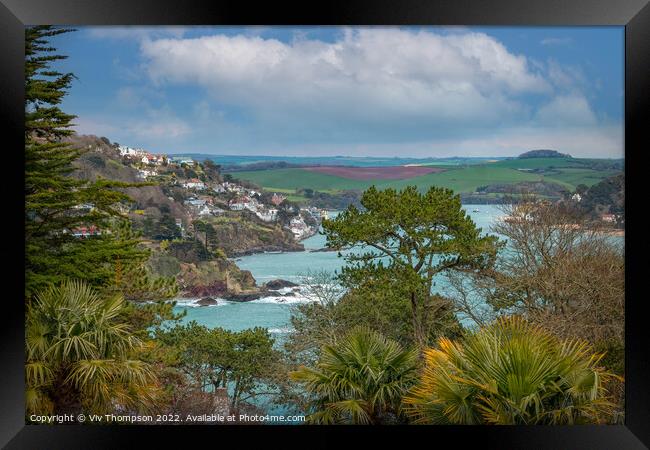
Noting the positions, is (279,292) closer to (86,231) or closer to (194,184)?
(194,184)

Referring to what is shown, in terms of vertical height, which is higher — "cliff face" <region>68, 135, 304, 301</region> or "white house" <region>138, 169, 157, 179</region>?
"white house" <region>138, 169, 157, 179</region>

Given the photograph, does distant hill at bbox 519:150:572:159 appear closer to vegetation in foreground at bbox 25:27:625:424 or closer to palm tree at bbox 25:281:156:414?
vegetation in foreground at bbox 25:27:625:424

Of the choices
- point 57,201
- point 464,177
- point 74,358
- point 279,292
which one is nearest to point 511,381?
point 74,358

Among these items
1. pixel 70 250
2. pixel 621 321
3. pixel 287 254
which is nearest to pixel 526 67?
pixel 621 321

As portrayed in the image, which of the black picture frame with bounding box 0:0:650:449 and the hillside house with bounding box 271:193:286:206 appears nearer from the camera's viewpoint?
the black picture frame with bounding box 0:0:650:449

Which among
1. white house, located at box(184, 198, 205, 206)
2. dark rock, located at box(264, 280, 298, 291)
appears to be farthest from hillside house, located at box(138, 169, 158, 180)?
dark rock, located at box(264, 280, 298, 291)

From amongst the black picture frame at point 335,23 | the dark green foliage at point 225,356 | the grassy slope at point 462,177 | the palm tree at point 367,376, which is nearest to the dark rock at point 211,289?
the dark green foliage at point 225,356

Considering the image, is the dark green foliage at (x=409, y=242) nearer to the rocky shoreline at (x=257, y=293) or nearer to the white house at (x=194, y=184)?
the rocky shoreline at (x=257, y=293)
